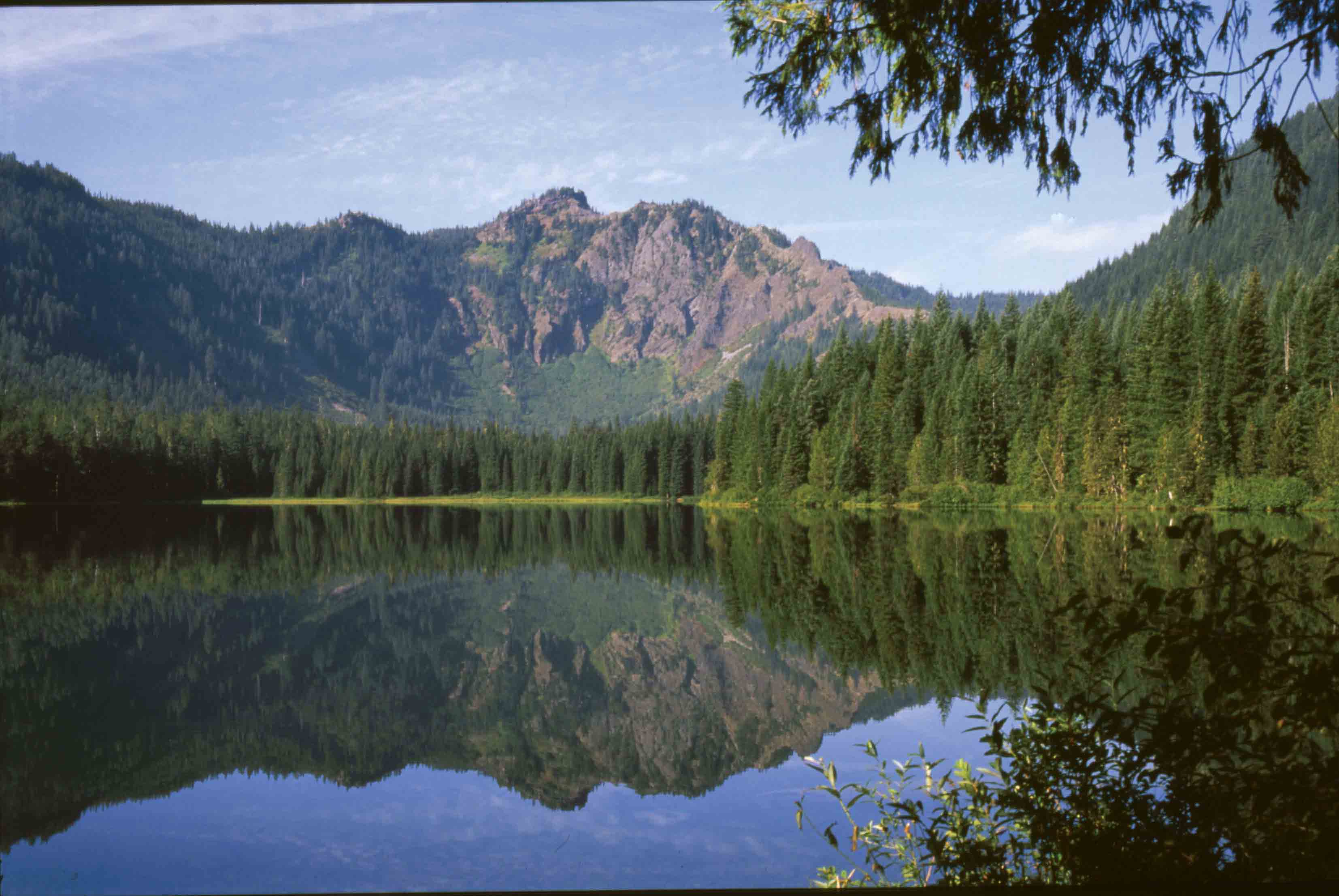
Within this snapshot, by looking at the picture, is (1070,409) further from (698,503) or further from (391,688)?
(391,688)

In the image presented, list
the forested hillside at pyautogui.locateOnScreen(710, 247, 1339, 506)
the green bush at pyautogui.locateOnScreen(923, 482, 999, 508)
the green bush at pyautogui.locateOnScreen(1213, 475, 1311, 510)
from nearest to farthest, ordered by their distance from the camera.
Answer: the green bush at pyautogui.locateOnScreen(1213, 475, 1311, 510) → the forested hillside at pyautogui.locateOnScreen(710, 247, 1339, 506) → the green bush at pyautogui.locateOnScreen(923, 482, 999, 508)

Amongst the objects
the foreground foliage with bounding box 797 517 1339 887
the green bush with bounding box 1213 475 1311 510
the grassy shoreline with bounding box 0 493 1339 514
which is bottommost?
the grassy shoreline with bounding box 0 493 1339 514

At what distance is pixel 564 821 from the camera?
8.83 metres

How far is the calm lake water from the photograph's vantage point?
23.8 feet

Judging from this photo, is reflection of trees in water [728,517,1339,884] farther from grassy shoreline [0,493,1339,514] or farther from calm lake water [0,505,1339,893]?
grassy shoreline [0,493,1339,514]

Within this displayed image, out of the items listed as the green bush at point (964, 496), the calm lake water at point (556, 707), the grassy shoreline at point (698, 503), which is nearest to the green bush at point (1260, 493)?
the grassy shoreline at point (698, 503)

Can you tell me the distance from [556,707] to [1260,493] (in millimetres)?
55342

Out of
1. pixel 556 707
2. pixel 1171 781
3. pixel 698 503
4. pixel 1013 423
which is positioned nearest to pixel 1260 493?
pixel 1013 423

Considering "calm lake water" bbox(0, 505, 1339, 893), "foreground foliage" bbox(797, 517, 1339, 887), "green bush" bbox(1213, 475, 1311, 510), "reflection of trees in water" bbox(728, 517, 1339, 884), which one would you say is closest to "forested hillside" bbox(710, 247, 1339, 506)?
"green bush" bbox(1213, 475, 1311, 510)

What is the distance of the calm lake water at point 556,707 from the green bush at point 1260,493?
33.9 meters

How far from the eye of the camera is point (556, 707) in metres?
12.7

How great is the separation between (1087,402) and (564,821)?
231ft

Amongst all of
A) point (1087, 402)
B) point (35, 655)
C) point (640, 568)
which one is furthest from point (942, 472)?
point (35, 655)

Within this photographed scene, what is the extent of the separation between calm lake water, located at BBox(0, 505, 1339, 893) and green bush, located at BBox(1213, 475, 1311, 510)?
33923 mm
